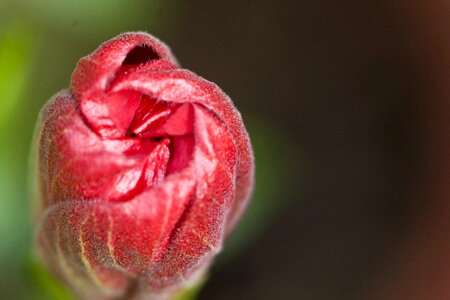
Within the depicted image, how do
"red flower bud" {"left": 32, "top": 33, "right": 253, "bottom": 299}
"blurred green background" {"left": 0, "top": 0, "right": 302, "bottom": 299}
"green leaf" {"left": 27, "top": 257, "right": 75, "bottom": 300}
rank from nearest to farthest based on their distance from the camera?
"red flower bud" {"left": 32, "top": 33, "right": 253, "bottom": 299} → "green leaf" {"left": 27, "top": 257, "right": 75, "bottom": 300} → "blurred green background" {"left": 0, "top": 0, "right": 302, "bottom": 299}

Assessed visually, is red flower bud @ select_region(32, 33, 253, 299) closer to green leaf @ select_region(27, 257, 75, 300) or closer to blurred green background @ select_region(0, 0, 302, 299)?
green leaf @ select_region(27, 257, 75, 300)

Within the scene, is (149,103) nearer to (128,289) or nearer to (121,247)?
(121,247)

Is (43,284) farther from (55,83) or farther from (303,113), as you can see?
(303,113)

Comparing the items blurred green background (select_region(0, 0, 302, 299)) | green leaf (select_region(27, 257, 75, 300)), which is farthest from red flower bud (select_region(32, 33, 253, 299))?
blurred green background (select_region(0, 0, 302, 299))

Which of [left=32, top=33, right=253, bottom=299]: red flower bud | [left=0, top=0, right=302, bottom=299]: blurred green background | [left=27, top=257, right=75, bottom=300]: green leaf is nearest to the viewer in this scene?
[left=32, top=33, right=253, bottom=299]: red flower bud

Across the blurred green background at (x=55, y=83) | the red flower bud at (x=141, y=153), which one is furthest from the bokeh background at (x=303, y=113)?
the red flower bud at (x=141, y=153)
